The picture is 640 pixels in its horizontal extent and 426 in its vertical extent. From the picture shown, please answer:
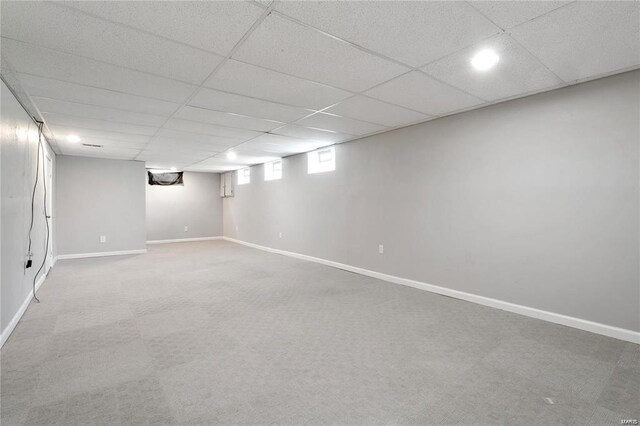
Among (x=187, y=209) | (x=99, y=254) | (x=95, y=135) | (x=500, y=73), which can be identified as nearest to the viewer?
(x=500, y=73)

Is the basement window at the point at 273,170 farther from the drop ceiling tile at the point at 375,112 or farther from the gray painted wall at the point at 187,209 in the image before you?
the drop ceiling tile at the point at 375,112

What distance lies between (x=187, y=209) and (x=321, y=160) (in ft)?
19.2

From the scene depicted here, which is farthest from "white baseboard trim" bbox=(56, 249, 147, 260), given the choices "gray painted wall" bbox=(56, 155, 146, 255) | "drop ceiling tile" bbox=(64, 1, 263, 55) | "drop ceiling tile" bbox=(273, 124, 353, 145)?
"drop ceiling tile" bbox=(64, 1, 263, 55)

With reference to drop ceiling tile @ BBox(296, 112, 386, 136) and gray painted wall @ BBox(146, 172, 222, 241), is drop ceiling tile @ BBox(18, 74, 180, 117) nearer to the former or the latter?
drop ceiling tile @ BBox(296, 112, 386, 136)

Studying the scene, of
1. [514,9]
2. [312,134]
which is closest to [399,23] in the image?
[514,9]

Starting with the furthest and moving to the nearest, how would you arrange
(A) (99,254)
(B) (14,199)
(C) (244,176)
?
(C) (244,176) < (A) (99,254) < (B) (14,199)

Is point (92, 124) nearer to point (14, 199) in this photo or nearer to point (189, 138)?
point (189, 138)

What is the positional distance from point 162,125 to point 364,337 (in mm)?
3648

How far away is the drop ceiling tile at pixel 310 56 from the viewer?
73.5 inches

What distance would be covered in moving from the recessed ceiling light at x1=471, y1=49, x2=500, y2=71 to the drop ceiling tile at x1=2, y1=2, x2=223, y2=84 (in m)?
1.90

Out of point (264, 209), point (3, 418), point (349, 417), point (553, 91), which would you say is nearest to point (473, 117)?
point (553, 91)

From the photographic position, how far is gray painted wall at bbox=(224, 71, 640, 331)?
8.35 ft

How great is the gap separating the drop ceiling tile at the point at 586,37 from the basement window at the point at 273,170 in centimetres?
555

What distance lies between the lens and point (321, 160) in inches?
230
